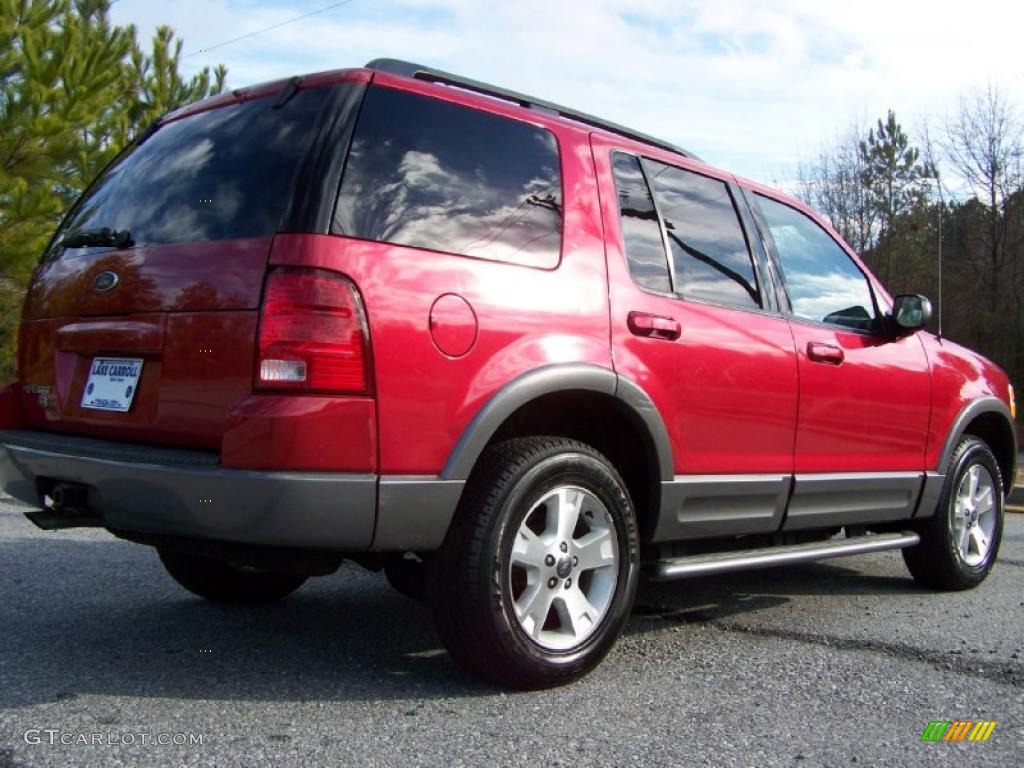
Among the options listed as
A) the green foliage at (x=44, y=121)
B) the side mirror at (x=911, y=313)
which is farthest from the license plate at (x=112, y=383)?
the green foliage at (x=44, y=121)

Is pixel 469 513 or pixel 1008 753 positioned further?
pixel 469 513

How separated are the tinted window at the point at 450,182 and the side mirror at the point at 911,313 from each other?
2053mm

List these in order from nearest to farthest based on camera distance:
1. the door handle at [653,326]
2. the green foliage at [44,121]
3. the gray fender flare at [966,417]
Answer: the door handle at [653,326] < the gray fender flare at [966,417] < the green foliage at [44,121]

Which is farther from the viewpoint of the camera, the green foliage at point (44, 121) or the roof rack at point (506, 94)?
the green foliage at point (44, 121)

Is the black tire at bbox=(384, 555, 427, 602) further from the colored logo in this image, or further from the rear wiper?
the colored logo

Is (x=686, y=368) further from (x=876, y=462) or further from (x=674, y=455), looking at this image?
(x=876, y=462)

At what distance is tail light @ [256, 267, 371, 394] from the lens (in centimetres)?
272

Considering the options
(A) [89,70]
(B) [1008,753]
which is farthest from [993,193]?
(B) [1008,753]

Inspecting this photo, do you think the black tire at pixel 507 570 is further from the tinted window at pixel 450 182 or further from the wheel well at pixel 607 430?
the tinted window at pixel 450 182

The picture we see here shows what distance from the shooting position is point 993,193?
3119 cm

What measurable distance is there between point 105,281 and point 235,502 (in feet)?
3.17

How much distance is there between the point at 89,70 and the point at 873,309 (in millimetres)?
13066

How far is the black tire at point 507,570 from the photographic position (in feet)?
9.67

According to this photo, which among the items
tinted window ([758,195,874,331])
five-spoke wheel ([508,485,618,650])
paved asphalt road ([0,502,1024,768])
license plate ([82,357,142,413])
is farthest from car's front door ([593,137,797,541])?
license plate ([82,357,142,413])
